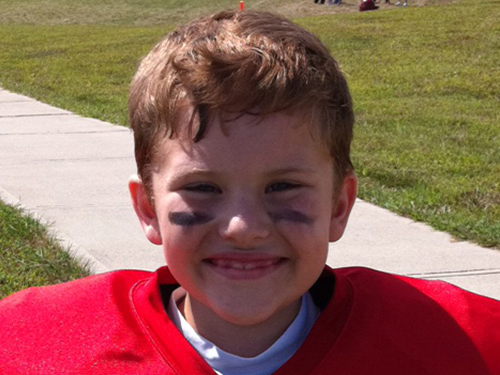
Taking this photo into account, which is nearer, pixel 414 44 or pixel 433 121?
pixel 433 121

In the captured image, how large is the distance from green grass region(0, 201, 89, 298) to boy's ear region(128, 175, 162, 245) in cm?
167

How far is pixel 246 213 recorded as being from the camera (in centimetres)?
223

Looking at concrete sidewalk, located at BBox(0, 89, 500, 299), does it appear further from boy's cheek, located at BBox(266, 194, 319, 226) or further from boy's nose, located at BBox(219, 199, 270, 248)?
boy's nose, located at BBox(219, 199, 270, 248)

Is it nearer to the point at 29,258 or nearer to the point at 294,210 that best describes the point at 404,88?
the point at 29,258

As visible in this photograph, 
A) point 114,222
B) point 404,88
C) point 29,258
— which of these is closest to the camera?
point 29,258

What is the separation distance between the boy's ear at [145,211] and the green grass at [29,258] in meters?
1.67

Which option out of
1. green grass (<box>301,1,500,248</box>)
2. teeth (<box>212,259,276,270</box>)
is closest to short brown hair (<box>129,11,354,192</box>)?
teeth (<box>212,259,276,270</box>)

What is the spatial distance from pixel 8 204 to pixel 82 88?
6920 mm

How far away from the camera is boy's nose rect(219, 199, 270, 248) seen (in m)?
2.22

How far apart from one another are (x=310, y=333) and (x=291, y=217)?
372mm

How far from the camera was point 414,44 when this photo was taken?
599 inches

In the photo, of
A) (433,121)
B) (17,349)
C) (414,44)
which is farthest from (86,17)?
(17,349)

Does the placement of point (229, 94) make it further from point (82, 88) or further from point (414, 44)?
point (414, 44)

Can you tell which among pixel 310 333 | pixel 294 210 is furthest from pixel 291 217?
pixel 310 333
